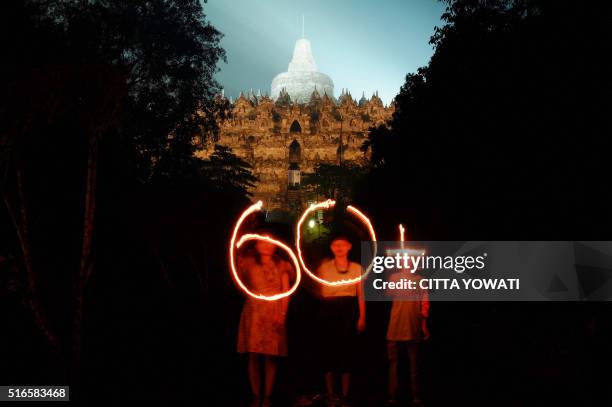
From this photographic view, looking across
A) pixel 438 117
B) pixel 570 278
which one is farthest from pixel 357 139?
pixel 570 278

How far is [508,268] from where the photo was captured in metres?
12.0

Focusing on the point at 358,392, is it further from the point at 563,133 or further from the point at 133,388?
the point at 563,133

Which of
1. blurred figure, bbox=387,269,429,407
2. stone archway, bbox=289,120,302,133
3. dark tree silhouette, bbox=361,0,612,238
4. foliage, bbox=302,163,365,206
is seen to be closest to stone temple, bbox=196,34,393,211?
stone archway, bbox=289,120,302,133

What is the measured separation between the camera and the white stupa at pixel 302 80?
9550cm

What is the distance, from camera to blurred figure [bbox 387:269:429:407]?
22.4 feet

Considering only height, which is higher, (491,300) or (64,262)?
(64,262)

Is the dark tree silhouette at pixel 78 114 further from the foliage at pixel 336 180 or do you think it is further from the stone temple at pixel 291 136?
the stone temple at pixel 291 136

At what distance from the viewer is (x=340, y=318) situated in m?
6.62

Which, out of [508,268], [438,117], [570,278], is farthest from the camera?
[438,117]

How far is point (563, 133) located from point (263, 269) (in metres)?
6.34

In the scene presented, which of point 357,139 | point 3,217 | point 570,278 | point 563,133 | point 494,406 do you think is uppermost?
point 357,139

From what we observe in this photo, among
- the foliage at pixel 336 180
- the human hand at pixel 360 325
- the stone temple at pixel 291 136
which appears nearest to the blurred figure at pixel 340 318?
the human hand at pixel 360 325

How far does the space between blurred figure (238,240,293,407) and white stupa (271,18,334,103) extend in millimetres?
87103

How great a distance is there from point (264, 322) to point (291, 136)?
204 ft
